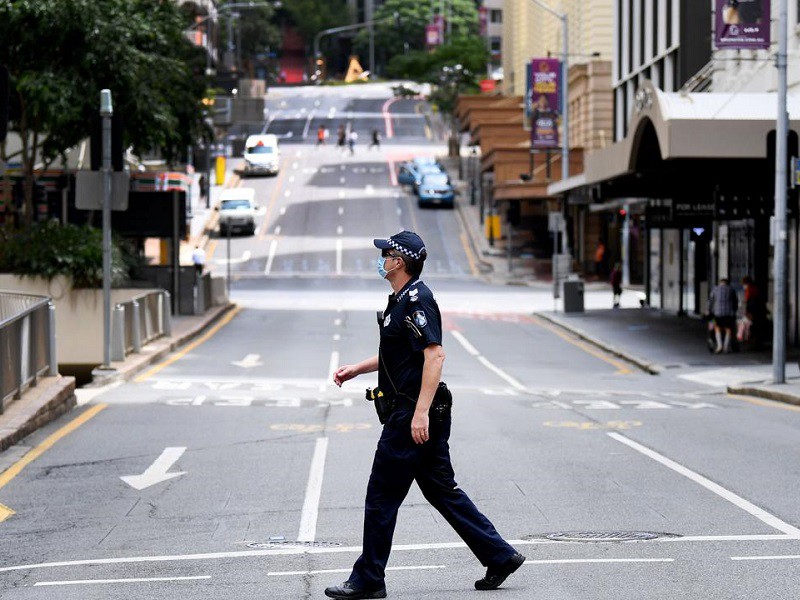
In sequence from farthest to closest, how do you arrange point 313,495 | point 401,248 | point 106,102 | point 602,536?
1. point 106,102
2. point 313,495
3. point 602,536
4. point 401,248

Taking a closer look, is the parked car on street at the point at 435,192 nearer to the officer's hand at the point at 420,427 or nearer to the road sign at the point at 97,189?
the road sign at the point at 97,189

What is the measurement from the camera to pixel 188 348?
32469mm

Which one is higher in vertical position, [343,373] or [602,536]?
[343,373]

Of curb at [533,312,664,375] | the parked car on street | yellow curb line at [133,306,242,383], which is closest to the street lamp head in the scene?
yellow curb line at [133,306,242,383]

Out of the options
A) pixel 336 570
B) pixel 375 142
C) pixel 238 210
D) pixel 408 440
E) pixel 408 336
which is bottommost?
pixel 336 570

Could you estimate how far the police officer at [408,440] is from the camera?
A: 804 centimetres

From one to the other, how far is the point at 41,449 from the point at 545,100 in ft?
153

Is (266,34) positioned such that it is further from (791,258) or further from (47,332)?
(47,332)

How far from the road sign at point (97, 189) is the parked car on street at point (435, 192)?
6103 cm

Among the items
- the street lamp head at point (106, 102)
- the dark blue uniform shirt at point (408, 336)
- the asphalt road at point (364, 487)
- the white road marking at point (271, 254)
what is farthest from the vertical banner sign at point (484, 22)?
the dark blue uniform shirt at point (408, 336)

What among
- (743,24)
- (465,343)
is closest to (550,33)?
(465,343)

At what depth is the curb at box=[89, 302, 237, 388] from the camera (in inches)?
930

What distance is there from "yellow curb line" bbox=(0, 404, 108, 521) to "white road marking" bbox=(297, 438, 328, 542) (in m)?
2.31

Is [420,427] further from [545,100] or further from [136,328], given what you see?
[545,100]
